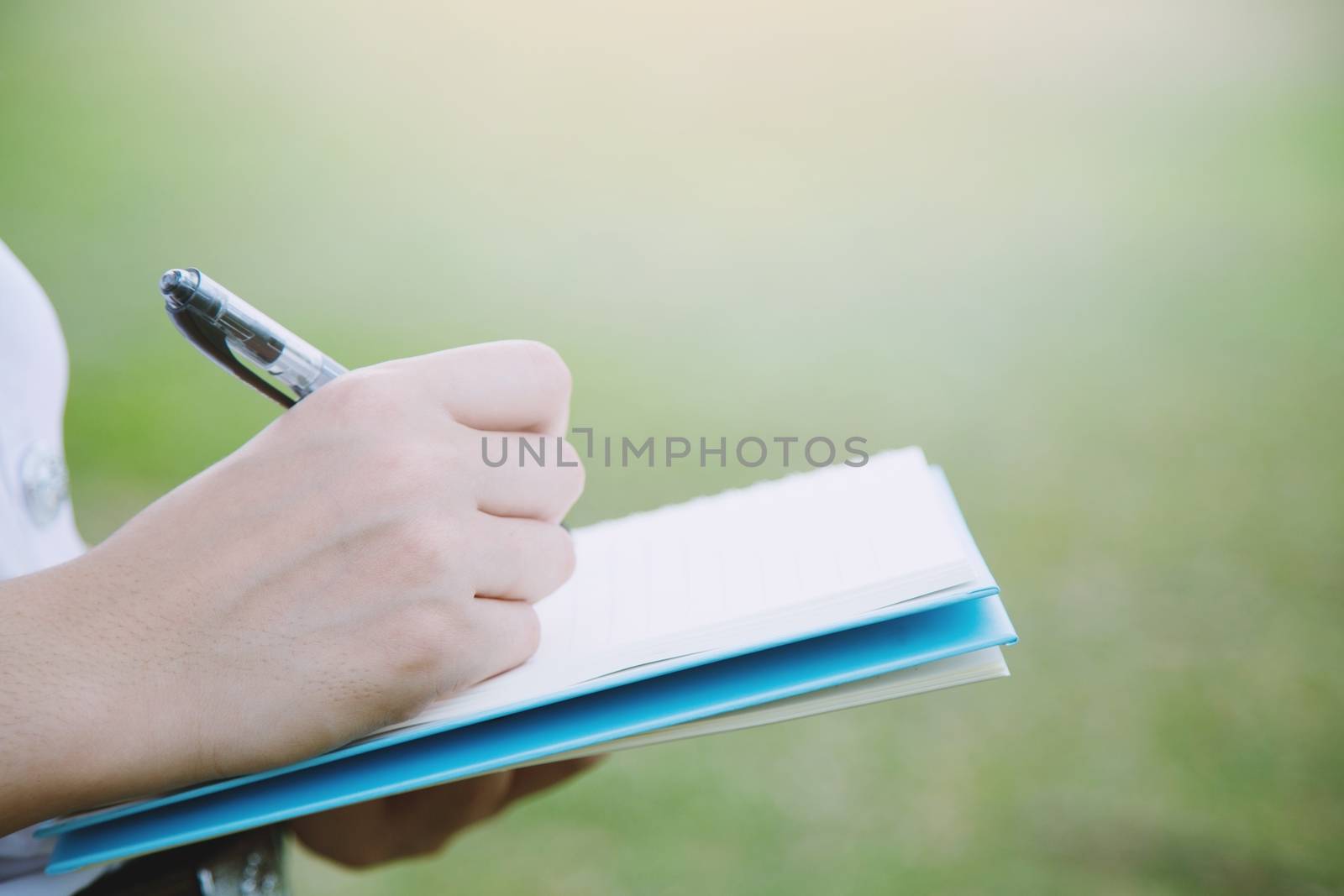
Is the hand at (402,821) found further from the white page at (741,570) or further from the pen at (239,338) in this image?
the pen at (239,338)

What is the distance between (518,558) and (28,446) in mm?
276

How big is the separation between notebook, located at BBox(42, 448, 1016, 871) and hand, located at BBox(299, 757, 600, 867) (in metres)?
0.17

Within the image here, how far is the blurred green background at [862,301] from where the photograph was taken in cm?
169

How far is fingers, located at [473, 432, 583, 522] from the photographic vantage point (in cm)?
44

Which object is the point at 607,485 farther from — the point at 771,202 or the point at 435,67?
the point at 435,67

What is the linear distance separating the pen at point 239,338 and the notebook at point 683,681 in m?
0.18

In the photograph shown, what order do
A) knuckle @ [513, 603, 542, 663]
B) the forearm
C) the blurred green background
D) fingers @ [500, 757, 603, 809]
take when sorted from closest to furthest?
the forearm → knuckle @ [513, 603, 542, 663] → fingers @ [500, 757, 603, 809] → the blurred green background

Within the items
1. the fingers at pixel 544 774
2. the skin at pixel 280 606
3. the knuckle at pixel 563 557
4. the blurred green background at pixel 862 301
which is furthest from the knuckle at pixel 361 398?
Answer: the blurred green background at pixel 862 301

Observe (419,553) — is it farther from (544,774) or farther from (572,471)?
(544,774)

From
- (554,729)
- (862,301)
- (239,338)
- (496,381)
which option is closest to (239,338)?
(239,338)

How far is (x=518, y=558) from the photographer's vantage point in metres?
0.44

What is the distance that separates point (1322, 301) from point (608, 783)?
192cm

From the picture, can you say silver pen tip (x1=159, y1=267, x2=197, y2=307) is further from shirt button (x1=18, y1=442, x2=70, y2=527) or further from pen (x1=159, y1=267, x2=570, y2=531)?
shirt button (x1=18, y1=442, x2=70, y2=527)

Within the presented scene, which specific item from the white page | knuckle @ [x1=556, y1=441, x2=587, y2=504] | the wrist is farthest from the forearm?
knuckle @ [x1=556, y1=441, x2=587, y2=504]
